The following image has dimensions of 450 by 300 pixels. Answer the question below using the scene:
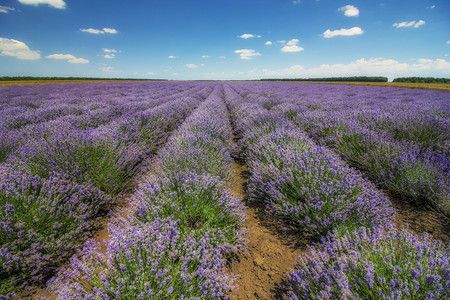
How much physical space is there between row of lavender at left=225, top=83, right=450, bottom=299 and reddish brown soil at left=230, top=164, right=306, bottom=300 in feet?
0.70

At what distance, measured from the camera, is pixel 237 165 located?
4.54m

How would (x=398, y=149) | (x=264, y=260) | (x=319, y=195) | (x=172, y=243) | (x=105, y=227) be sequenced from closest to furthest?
(x=172, y=243) < (x=264, y=260) < (x=319, y=195) < (x=105, y=227) < (x=398, y=149)

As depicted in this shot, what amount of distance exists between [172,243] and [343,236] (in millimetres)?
1577

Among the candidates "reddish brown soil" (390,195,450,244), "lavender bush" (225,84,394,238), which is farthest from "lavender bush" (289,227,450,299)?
"reddish brown soil" (390,195,450,244)

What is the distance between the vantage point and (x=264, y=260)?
6.70 feet

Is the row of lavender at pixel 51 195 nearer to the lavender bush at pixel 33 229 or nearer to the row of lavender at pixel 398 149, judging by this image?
the lavender bush at pixel 33 229

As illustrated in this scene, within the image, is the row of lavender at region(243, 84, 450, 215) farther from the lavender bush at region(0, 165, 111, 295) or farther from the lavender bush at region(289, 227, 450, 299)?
the lavender bush at region(0, 165, 111, 295)

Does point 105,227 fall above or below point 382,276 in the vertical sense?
below

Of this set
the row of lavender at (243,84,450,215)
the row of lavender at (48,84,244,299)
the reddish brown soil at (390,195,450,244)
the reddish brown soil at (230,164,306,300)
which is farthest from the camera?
the row of lavender at (243,84,450,215)

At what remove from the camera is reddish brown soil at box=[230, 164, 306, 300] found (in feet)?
5.70

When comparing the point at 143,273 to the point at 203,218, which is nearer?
the point at 143,273

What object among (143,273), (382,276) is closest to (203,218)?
(143,273)

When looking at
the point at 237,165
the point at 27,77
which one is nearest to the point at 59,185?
the point at 237,165

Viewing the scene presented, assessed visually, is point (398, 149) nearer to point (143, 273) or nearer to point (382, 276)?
point (382, 276)
